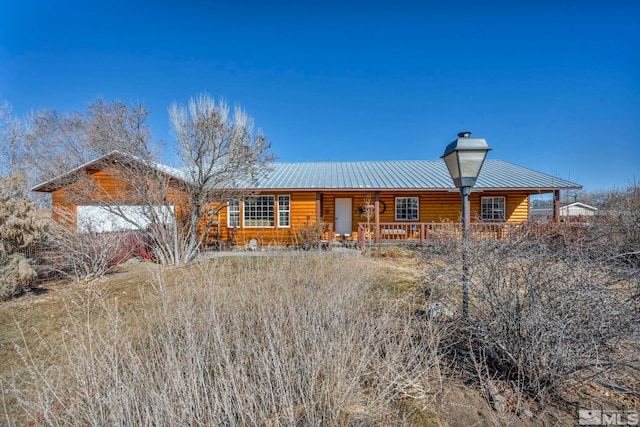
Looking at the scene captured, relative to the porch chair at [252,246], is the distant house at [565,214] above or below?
above

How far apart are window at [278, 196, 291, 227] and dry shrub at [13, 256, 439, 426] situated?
9.84 meters

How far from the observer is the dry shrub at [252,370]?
2.06m

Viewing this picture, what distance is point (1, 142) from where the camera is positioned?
19953mm

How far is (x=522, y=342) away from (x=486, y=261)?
0.84 meters

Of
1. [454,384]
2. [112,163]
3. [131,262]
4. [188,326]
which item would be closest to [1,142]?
[112,163]

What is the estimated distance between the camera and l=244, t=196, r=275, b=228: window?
46.0 ft

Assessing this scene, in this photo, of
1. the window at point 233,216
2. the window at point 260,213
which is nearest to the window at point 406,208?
the window at point 260,213

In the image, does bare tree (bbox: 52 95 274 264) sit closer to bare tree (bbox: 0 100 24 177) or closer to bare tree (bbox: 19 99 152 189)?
bare tree (bbox: 19 99 152 189)

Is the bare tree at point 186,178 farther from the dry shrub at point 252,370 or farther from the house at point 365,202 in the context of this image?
the dry shrub at point 252,370

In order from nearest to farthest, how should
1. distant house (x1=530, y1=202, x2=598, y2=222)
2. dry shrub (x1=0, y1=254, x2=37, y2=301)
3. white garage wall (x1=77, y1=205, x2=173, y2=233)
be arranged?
dry shrub (x1=0, y1=254, x2=37, y2=301) → white garage wall (x1=77, y1=205, x2=173, y2=233) → distant house (x1=530, y1=202, x2=598, y2=222)

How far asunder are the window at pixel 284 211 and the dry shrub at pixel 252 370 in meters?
9.84

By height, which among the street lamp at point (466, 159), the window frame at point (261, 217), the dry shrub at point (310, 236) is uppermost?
the street lamp at point (466, 159)

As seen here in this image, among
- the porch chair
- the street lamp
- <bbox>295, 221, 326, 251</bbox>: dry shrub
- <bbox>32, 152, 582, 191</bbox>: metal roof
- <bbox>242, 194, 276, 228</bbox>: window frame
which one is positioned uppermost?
<bbox>32, 152, 582, 191</bbox>: metal roof

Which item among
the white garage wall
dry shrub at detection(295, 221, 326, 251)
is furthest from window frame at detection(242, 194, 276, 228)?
the white garage wall
